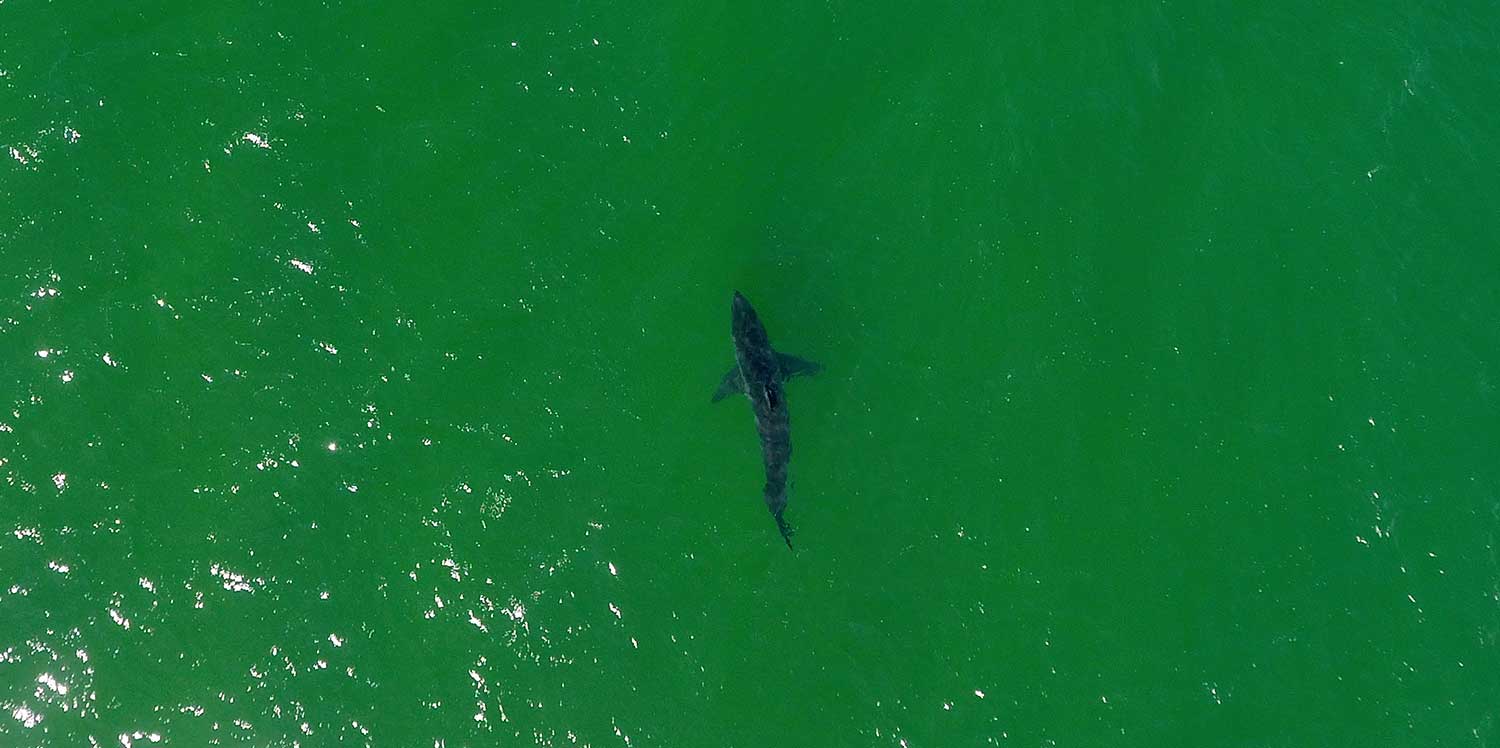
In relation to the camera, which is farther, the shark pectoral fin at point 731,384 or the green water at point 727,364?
the shark pectoral fin at point 731,384

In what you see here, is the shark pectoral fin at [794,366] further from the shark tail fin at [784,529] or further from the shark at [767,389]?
the shark tail fin at [784,529]

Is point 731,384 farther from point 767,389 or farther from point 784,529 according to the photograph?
point 784,529

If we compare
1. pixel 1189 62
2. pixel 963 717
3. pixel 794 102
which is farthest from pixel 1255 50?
pixel 963 717

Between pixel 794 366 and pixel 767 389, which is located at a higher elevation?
pixel 767 389

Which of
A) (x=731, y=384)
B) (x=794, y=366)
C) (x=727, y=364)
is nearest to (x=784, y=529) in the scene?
(x=731, y=384)

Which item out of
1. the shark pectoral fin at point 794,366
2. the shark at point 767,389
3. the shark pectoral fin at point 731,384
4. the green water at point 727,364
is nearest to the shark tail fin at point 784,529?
the shark at point 767,389

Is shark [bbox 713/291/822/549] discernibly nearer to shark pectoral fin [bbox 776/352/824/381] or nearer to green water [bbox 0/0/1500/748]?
shark pectoral fin [bbox 776/352/824/381]

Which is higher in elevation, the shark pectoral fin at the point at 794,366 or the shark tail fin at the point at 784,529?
the shark pectoral fin at the point at 794,366

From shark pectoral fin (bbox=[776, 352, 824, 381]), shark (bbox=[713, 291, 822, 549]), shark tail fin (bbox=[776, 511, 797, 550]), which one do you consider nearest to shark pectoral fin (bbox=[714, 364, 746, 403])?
shark (bbox=[713, 291, 822, 549])
